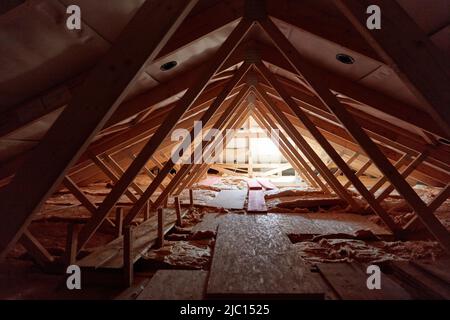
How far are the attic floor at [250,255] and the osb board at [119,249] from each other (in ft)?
0.40

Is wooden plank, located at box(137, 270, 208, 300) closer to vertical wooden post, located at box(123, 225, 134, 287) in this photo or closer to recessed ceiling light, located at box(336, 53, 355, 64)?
vertical wooden post, located at box(123, 225, 134, 287)

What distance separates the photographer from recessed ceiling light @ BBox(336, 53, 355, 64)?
320 centimetres

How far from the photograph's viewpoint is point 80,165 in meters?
5.78

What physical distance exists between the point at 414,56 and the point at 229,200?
603 cm

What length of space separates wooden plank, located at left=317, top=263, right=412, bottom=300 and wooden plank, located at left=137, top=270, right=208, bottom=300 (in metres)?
1.15

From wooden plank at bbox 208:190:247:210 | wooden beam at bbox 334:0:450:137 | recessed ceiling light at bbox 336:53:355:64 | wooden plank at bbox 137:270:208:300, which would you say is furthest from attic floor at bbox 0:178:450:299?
recessed ceiling light at bbox 336:53:355:64

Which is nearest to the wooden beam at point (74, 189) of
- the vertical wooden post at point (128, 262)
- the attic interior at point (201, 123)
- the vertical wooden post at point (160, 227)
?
the attic interior at point (201, 123)

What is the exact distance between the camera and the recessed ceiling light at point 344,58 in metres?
3.20

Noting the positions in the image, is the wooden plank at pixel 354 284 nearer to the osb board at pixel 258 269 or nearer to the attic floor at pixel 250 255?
the attic floor at pixel 250 255

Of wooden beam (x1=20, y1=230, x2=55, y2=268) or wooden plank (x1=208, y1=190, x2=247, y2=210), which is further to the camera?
wooden plank (x1=208, y1=190, x2=247, y2=210)

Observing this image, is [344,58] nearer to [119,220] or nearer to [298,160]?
[119,220]

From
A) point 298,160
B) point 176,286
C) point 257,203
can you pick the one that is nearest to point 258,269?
point 176,286
